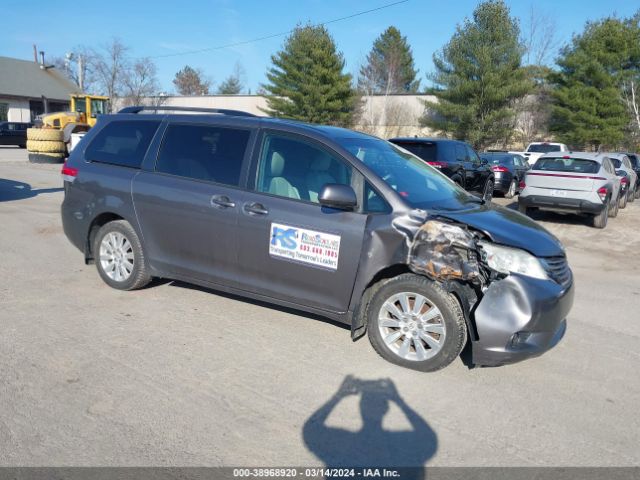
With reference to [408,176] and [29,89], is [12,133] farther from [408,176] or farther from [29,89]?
[408,176]

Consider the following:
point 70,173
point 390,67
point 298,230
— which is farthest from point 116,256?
point 390,67

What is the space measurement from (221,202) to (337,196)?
1213 mm

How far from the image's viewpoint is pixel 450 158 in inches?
468

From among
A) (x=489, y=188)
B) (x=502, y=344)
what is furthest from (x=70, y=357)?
(x=489, y=188)

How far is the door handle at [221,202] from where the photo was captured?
4.79 m

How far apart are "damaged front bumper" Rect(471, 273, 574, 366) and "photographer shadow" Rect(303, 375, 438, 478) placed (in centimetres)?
78

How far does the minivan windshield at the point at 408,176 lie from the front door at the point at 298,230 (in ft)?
1.03

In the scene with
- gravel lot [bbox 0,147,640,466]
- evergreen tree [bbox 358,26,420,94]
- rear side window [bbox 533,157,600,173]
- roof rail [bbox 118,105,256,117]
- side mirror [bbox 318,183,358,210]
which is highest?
evergreen tree [bbox 358,26,420,94]

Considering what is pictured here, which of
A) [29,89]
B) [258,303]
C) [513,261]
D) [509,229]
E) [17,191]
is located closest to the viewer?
[513,261]

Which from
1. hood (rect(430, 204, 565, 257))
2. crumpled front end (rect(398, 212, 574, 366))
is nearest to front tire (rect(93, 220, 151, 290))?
crumpled front end (rect(398, 212, 574, 366))

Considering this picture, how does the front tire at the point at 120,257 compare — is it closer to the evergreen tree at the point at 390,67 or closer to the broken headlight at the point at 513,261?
the broken headlight at the point at 513,261

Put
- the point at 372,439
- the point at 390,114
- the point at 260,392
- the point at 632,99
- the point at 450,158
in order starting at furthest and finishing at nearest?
the point at 390,114 < the point at 632,99 < the point at 450,158 < the point at 260,392 < the point at 372,439

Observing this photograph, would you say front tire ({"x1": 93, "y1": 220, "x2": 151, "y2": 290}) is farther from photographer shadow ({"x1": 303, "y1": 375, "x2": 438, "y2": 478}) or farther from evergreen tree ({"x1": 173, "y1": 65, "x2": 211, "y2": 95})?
evergreen tree ({"x1": 173, "y1": 65, "x2": 211, "y2": 95})

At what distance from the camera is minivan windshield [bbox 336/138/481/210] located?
4.51 metres
